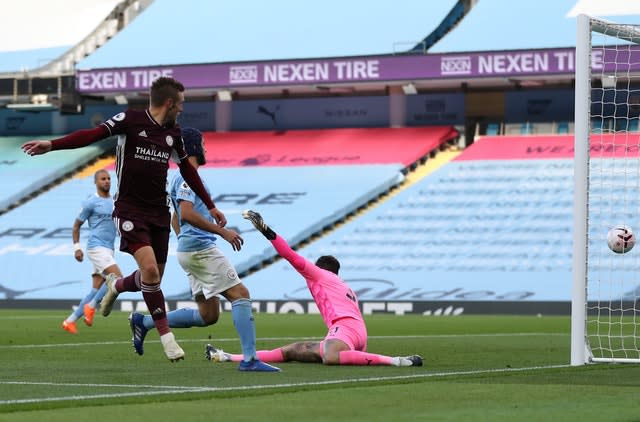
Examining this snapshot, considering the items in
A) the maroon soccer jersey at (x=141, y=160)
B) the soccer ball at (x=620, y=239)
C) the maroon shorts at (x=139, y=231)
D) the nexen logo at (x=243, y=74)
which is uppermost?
the nexen logo at (x=243, y=74)

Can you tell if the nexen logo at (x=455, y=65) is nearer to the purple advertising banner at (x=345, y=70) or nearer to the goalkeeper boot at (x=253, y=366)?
the purple advertising banner at (x=345, y=70)

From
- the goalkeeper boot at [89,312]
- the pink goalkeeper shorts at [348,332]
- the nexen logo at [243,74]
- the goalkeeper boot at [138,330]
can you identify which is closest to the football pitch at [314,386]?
the goalkeeper boot at [138,330]

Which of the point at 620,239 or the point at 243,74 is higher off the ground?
the point at 243,74

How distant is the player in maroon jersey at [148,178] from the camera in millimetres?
10422

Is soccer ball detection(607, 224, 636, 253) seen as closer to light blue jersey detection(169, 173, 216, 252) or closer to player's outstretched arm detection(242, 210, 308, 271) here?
player's outstretched arm detection(242, 210, 308, 271)

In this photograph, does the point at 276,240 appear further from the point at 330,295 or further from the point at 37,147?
the point at 37,147

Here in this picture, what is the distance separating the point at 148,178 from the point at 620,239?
445cm

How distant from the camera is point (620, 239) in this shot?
12359mm

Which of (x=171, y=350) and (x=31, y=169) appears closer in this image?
(x=171, y=350)

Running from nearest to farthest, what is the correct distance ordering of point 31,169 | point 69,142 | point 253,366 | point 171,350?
point 69,142, point 171,350, point 253,366, point 31,169

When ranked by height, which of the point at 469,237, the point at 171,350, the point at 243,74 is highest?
the point at 243,74

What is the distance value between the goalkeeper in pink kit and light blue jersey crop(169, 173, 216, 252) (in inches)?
28.5

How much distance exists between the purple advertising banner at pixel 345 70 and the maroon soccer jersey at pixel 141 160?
23948 millimetres

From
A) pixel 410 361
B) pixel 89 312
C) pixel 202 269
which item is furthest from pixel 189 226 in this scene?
pixel 89 312
